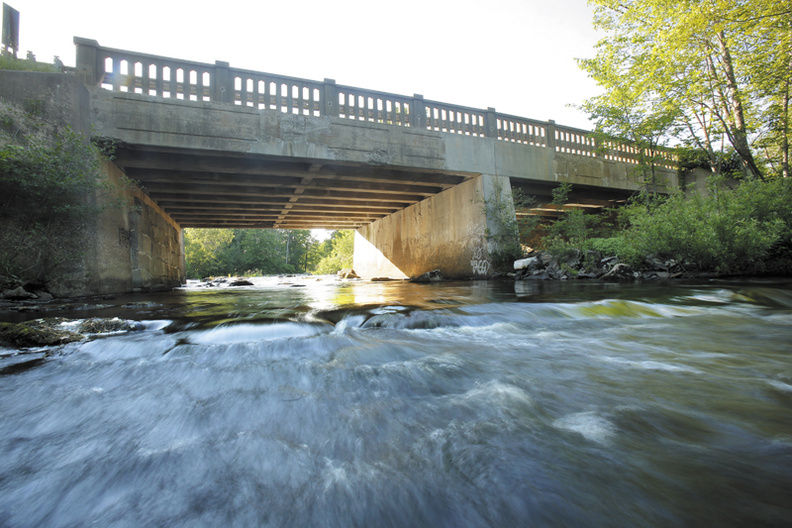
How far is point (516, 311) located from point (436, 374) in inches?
113

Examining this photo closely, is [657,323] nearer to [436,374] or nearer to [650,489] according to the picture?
[436,374]

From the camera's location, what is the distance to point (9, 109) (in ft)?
22.8

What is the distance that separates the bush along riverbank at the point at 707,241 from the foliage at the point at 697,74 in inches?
147

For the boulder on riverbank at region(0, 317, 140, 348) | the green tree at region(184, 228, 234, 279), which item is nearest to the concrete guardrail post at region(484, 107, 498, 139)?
the boulder on riverbank at region(0, 317, 140, 348)

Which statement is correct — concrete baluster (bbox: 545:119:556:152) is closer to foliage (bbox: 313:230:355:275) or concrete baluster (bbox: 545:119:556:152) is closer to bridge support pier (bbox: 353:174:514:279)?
bridge support pier (bbox: 353:174:514:279)

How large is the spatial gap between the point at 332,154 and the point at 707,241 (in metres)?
9.99

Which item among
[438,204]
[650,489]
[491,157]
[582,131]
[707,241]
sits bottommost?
[650,489]

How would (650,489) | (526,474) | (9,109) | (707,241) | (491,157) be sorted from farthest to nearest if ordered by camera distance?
(491,157)
(707,241)
(9,109)
(526,474)
(650,489)

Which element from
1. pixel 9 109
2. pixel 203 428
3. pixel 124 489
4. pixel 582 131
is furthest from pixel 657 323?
pixel 582 131

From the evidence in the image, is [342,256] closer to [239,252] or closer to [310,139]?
[239,252]

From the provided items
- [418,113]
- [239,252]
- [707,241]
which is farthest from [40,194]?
[239,252]

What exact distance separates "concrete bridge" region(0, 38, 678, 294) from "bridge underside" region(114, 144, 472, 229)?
0.05 m

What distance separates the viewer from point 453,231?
45.7 ft

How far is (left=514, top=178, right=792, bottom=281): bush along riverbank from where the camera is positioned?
8.38 meters
